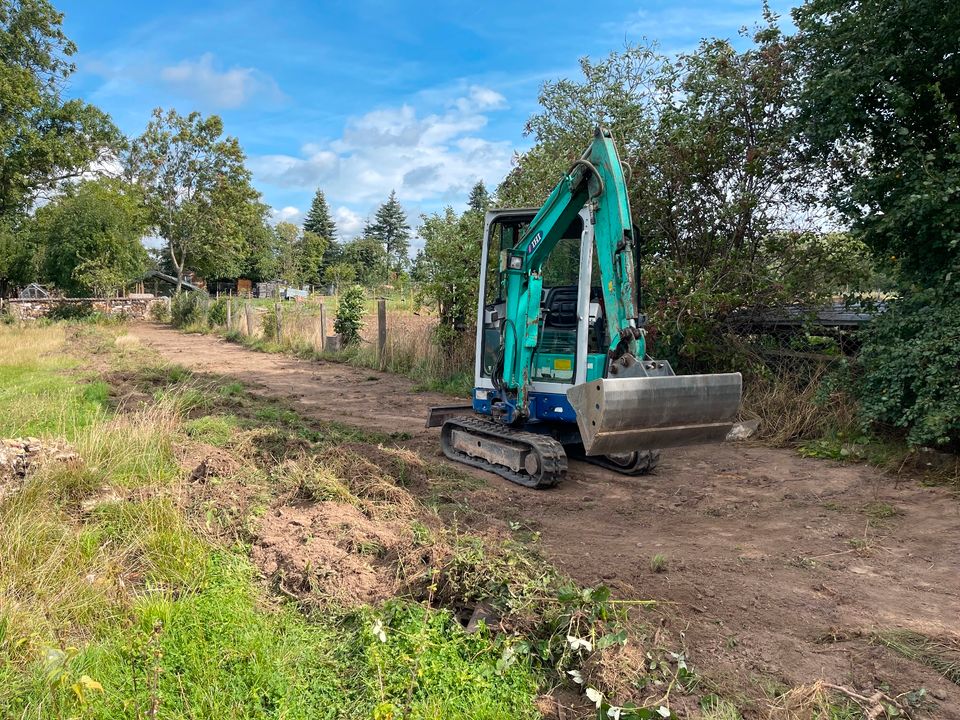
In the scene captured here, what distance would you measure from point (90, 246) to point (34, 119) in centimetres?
595

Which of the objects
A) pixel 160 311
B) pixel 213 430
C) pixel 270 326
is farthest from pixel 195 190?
pixel 213 430

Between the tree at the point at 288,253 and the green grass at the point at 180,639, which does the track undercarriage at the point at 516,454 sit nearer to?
the green grass at the point at 180,639

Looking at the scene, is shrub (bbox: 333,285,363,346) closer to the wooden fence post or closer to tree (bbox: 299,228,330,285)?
the wooden fence post

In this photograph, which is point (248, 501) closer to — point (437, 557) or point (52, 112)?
point (437, 557)

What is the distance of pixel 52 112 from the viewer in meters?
28.8

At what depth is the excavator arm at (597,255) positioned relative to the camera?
578cm

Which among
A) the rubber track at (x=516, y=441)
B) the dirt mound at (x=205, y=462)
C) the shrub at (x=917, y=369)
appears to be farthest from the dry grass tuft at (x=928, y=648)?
the dirt mound at (x=205, y=462)

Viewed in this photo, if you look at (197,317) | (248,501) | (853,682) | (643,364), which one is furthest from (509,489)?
(197,317)

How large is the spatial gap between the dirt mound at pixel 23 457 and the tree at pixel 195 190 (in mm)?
34737

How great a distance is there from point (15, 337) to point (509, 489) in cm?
1882

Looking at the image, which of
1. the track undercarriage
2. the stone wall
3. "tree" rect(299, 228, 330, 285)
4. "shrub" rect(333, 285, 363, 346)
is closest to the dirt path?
the track undercarriage

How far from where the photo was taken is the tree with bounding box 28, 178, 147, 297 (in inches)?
1112

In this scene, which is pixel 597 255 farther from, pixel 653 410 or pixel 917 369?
pixel 917 369

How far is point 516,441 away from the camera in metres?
6.72
